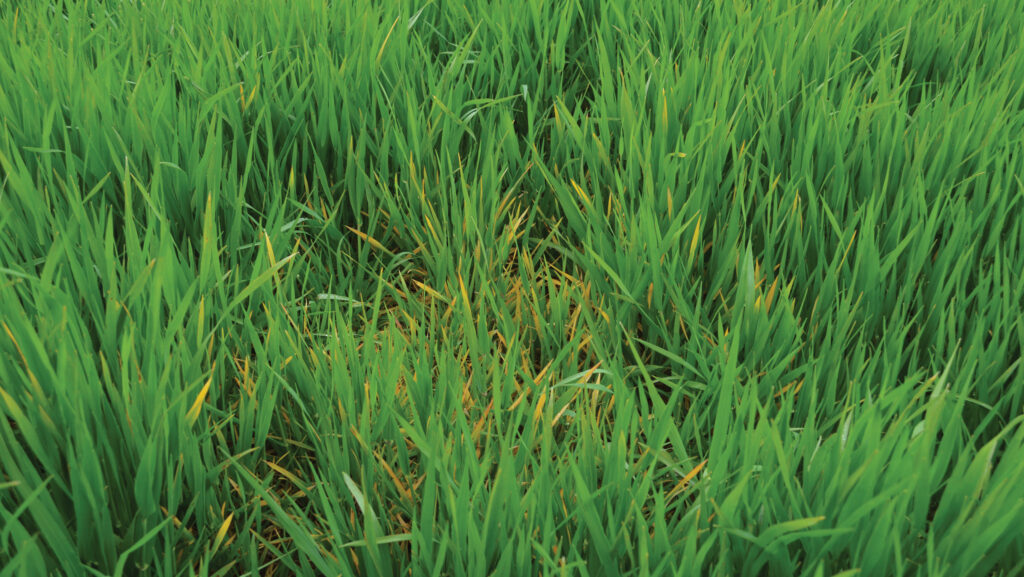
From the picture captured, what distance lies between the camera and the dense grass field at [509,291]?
30.1 inches

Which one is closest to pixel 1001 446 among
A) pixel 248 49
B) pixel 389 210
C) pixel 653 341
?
pixel 653 341

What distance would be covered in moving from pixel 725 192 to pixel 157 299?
0.81 meters

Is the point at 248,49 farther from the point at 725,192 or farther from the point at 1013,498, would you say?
the point at 1013,498

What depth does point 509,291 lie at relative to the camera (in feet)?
3.97

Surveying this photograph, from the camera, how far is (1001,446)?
994mm

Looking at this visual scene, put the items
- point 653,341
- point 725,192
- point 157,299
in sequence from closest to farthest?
point 157,299 → point 653,341 → point 725,192

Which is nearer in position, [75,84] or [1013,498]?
[1013,498]

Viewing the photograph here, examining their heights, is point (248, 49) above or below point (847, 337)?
above

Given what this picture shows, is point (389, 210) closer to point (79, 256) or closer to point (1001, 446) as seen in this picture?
point (79, 256)

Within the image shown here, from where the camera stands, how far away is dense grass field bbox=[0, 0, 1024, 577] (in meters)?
0.76

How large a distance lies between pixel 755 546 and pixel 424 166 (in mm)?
832

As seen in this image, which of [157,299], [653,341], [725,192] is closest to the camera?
[157,299]

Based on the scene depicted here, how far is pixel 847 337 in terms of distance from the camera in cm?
108

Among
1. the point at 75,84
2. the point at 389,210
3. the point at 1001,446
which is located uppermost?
the point at 75,84
